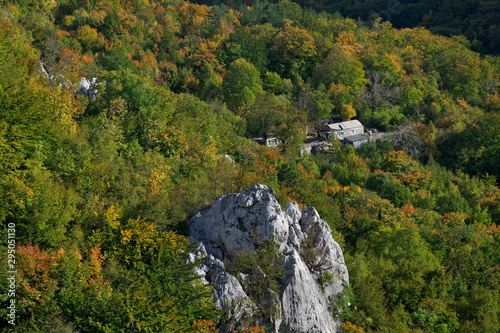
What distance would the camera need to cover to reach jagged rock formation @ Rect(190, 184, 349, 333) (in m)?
24.8

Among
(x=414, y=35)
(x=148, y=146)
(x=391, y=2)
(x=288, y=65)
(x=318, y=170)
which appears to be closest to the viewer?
(x=148, y=146)

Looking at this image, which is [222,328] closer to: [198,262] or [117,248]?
[198,262]

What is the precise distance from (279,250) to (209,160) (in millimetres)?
12841

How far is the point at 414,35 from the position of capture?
95562mm

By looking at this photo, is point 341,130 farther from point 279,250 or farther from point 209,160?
point 279,250

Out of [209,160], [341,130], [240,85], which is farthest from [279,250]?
[240,85]

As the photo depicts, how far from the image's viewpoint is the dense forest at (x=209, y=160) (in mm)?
23531

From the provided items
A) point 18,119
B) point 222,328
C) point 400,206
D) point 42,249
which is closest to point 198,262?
point 222,328

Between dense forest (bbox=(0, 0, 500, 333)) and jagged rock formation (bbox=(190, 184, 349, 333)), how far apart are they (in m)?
1.09

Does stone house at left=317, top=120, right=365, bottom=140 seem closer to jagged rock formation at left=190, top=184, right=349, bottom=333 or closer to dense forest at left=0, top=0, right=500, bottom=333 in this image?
dense forest at left=0, top=0, right=500, bottom=333

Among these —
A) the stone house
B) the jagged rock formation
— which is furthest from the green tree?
the jagged rock formation

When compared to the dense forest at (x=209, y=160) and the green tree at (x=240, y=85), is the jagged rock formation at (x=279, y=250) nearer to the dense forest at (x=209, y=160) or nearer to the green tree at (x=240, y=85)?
the dense forest at (x=209, y=160)

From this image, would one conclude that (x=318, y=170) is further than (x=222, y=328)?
Yes

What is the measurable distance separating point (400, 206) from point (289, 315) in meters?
29.3
